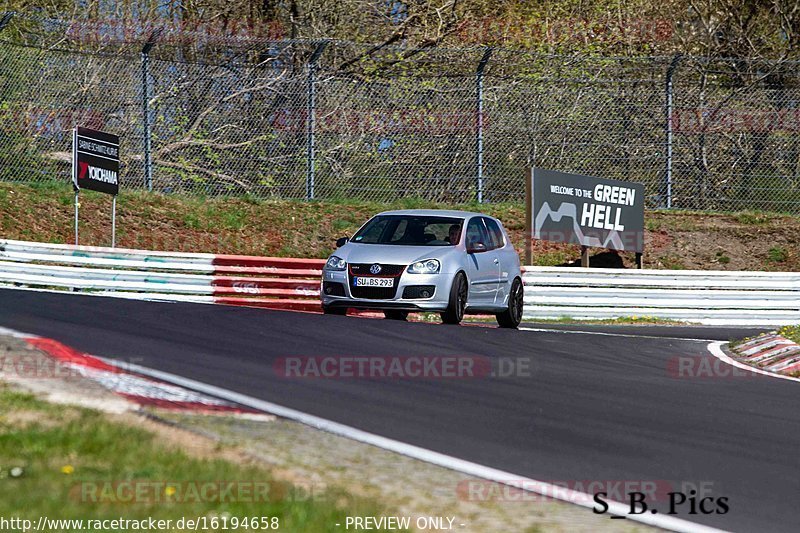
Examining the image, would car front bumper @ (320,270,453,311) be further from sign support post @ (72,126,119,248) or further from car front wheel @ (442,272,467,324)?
sign support post @ (72,126,119,248)

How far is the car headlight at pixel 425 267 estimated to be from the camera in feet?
47.8

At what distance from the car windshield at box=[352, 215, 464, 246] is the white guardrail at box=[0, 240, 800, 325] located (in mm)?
3424

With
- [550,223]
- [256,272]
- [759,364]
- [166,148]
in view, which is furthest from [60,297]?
[550,223]

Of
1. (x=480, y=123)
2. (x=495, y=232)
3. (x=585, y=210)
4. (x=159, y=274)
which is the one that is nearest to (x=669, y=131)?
(x=585, y=210)

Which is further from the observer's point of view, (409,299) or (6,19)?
(6,19)

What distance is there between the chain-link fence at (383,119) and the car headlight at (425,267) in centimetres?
945

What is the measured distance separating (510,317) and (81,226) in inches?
378

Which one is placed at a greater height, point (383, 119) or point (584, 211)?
point (383, 119)

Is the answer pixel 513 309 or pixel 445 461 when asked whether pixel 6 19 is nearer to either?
pixel 513 309

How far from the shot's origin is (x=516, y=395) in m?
8.93

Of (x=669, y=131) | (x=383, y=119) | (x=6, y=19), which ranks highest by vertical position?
(x=6, y=19)

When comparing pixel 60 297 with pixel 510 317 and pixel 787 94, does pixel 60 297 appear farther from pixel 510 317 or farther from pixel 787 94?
pixel 787 94

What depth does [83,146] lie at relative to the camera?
19672mm

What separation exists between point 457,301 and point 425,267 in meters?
0.64
